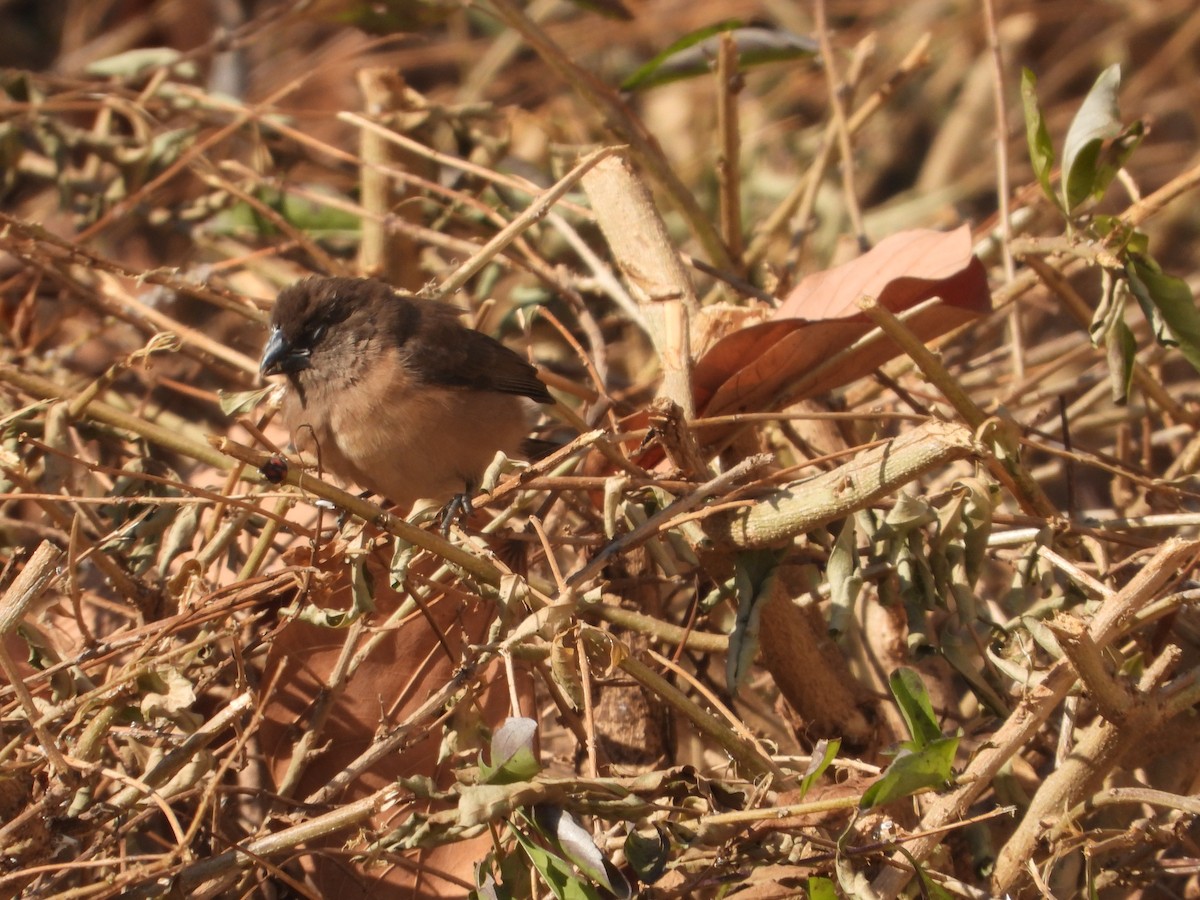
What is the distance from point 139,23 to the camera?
24.7 feet

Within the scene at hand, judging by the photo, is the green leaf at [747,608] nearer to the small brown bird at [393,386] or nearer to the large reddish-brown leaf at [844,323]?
the large reddish-brown leaf at [844,323]

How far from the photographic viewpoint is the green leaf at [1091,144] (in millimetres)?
2971

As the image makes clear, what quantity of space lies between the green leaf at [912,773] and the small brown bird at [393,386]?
178 cm

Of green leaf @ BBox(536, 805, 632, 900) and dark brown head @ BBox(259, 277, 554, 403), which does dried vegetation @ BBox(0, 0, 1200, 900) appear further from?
dark brown head @ BBox(259, 277, 554, 403)

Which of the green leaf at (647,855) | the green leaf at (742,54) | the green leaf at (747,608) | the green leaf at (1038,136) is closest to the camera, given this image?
the green leaf at (647,855)

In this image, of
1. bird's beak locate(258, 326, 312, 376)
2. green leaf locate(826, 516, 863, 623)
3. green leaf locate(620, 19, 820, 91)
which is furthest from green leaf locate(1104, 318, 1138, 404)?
bird's beak locate(258, 326, 312, 376)

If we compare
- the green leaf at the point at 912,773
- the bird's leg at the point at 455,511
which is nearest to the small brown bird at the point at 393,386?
the bird's leg at the point at 455,511

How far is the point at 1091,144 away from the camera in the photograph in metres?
2.98

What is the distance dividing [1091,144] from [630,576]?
146 centimetres

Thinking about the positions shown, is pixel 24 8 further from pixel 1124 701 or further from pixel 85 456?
pixel 1124 701

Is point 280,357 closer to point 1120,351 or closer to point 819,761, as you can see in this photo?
point 819,761

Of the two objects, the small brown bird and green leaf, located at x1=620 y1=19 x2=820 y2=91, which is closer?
the small brown bird

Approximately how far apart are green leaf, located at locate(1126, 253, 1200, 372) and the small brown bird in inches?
62.6

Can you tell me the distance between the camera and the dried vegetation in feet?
8.02
